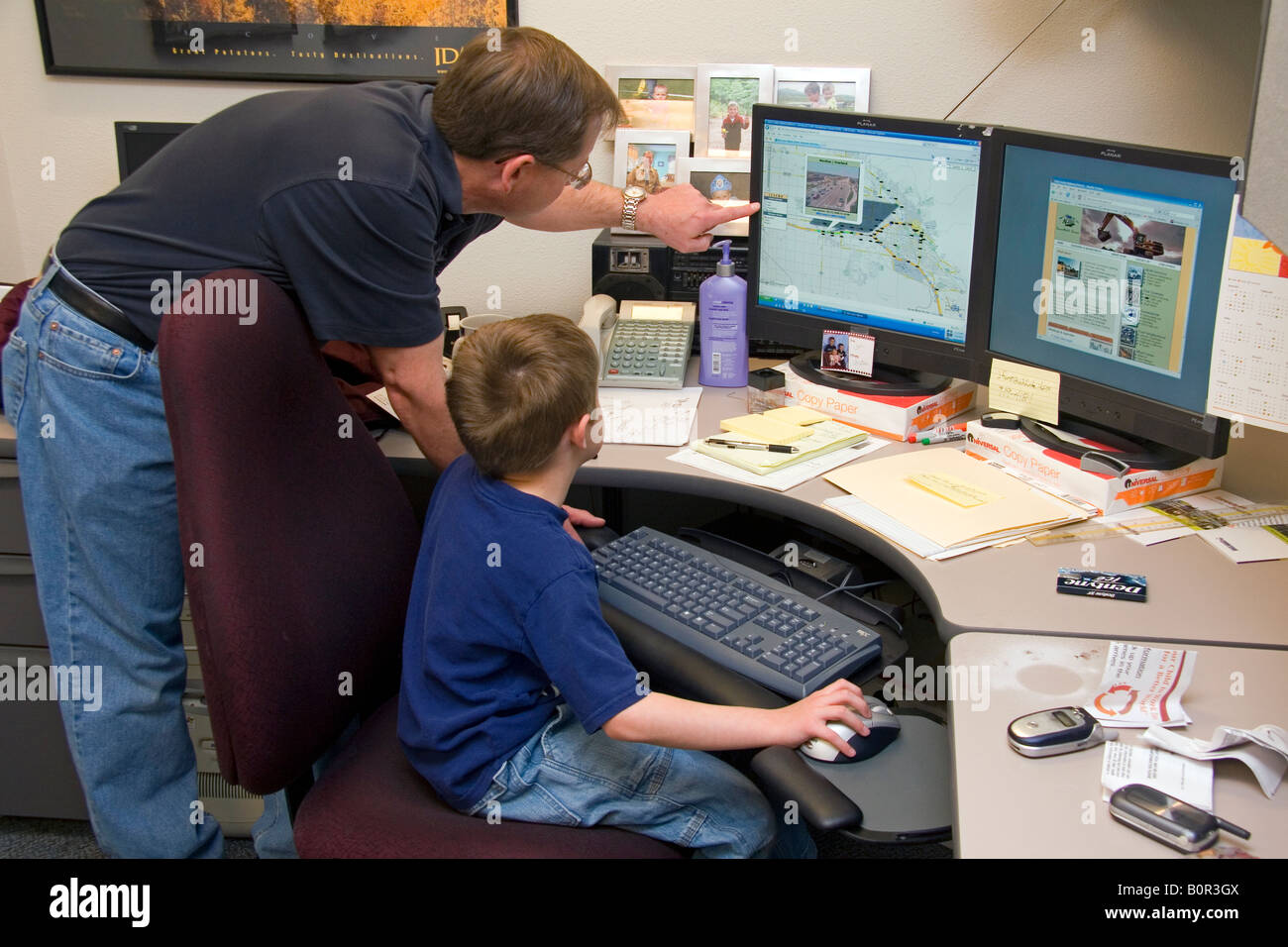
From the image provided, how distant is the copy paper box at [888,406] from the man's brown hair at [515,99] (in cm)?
64

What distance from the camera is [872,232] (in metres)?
1.84

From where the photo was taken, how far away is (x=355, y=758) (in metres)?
1.34

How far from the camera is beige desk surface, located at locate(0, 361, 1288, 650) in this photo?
4.02 feet

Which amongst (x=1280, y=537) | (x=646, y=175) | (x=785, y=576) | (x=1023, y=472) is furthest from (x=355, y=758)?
(x=646, y=175)

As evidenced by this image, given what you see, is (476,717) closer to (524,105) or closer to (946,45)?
(524,105)

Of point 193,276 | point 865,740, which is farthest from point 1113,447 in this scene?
point 193,276

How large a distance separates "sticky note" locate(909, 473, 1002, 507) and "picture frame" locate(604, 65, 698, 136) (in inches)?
37.1

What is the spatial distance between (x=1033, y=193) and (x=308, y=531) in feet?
3.63

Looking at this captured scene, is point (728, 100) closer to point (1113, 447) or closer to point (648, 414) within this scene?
point (648, 414)

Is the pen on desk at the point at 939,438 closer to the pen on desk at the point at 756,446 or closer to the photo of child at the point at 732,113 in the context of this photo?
the pen on desk at the point at 756,446

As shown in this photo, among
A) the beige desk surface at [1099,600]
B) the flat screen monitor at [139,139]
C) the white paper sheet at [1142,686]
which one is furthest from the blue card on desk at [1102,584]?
the flat screen monitor at [139,139]

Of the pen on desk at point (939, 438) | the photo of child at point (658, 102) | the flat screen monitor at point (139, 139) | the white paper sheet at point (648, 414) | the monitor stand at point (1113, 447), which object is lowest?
the pen on desk at point (939, 438)

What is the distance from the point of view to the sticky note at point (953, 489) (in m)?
1.53

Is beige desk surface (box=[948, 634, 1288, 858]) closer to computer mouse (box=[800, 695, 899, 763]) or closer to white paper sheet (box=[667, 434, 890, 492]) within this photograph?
computer mouse (box=[800, 695, 899, 763])
